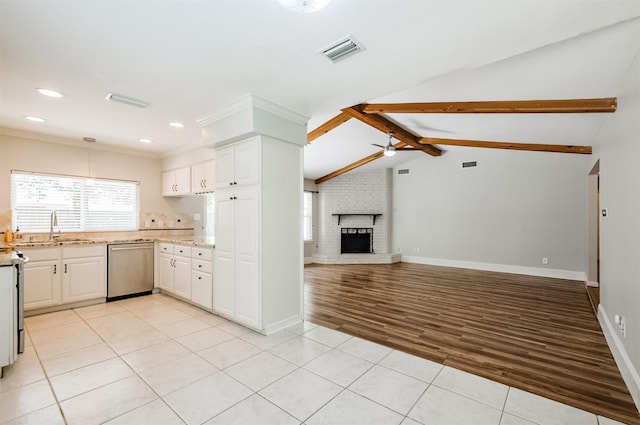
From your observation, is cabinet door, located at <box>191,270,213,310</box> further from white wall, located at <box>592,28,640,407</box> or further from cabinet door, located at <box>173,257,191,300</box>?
white wall, located at <box>592,28,640,407</box>

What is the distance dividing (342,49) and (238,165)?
70.0 inches

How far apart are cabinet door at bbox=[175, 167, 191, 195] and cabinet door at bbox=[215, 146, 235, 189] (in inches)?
53.8

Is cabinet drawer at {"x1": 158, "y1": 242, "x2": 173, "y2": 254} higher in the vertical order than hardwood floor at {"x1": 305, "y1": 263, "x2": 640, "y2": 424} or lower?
higher

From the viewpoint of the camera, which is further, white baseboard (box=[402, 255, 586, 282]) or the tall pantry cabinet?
white baseboard (box=[402, 255, 586, 282])

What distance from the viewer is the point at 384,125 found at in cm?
512

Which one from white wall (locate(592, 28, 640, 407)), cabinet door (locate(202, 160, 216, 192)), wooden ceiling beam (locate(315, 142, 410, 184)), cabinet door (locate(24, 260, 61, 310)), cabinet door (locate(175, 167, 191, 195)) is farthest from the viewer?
wooden ceiling beam (locate(315, 142, 410, 184))

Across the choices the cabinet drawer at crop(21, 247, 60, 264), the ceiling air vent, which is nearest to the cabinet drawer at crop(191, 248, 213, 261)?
the cabinet drawer at crop(21, 247, 60, 264)

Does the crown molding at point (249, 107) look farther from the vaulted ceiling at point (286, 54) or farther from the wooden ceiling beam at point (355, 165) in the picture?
the wooden ceiling beam at point (355, 165)

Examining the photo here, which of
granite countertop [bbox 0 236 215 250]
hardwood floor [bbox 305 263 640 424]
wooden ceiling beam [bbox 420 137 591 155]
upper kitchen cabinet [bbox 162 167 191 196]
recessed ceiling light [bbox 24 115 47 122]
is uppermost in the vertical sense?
wooden ceiling beam [bbox 420 137 591 155]

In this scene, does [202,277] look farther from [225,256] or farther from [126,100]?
[126,100]

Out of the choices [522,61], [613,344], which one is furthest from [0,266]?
[613,344]

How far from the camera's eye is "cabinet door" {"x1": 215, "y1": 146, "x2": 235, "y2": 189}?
343cm

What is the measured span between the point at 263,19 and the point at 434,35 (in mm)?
1135

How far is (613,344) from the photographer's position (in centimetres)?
Result: 279
